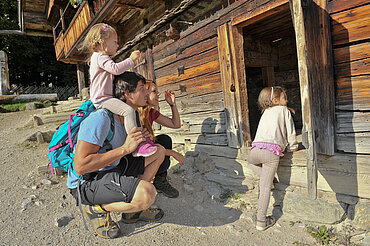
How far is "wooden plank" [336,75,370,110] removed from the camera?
275 centimetres

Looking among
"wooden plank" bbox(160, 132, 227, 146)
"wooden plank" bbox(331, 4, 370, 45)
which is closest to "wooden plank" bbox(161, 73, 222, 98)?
"wooden plank" bbox(160, 132, 227, 146)

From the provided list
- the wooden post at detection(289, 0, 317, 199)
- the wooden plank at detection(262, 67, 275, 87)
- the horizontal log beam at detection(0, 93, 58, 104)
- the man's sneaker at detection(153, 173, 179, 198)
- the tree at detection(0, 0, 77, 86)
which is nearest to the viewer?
the wooden post at detection(289, 0, 317, 199)

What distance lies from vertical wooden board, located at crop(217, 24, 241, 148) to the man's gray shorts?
2.13m

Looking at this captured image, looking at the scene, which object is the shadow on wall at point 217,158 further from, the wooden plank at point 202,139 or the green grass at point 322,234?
the green grass at point 322,234

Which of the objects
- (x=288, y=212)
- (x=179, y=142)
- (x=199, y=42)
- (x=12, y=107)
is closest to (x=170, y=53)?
(x=199, y=42)

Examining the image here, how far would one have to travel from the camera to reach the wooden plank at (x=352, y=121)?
276 centimetres

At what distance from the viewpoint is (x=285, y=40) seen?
20.9 ft

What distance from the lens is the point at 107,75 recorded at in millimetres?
2867

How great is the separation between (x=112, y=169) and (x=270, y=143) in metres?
1.93

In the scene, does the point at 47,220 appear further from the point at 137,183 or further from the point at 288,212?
the point at 288,212

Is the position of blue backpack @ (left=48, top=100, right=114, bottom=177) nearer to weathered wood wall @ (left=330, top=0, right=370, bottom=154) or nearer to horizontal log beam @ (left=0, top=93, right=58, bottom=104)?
weathered wood wall @ (left=330, top=0, right=370, bottom=154)

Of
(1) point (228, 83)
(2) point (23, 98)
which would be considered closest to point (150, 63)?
(1) point (228, 83)

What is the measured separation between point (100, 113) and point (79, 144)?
373 mm

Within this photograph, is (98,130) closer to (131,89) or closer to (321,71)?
(131,89)
